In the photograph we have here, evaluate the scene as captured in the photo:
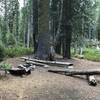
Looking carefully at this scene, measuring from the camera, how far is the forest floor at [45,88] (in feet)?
24.4

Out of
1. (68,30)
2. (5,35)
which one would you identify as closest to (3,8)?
(5,35)

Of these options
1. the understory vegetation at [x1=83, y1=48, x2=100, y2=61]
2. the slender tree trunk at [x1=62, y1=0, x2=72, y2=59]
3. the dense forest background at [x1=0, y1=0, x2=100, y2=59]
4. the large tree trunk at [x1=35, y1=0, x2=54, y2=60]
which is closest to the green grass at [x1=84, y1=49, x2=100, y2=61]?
the understory vegetation at [x1=83, y1=48, x2=100, y2=61]

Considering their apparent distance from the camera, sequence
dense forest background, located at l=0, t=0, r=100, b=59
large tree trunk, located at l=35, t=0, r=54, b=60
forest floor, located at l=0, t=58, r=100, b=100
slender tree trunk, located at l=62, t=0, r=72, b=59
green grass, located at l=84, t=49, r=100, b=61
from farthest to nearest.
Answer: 1. green grass, located at l=84, t=49, r=100, b=61
2. slender tree trunk, located at l=62, t=0, r=72, b=59
3. dense forest background, located at l=0, t=0, r=100, b=59
4. large tree trunk, located at l=35, t=0, r=54, b=60
5. forest floor, located at l=0, t=58, r=100, b=100

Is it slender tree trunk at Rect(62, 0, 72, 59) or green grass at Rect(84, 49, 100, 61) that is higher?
slender tree trunk at Rect(62, 0, 72, 59)

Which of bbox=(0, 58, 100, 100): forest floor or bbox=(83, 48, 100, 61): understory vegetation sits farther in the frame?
bbox=(83, 48, 100, 61): understory vegetation

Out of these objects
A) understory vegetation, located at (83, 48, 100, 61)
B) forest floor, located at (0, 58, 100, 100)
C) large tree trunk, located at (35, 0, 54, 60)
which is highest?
large tree trunk, located at (35, 0, 54, 60)

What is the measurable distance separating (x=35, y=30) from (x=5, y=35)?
9.14 meters

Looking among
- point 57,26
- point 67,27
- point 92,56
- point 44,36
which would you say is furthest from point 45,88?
point 92,56

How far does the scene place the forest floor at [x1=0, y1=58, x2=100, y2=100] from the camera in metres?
7.43

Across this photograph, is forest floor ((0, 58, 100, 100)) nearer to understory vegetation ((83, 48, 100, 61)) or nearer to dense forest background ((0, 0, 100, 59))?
dense forest background ((0, 0, 100, 59))

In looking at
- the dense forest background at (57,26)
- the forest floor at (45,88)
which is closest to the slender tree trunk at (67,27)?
the dense forest background at (57,26)

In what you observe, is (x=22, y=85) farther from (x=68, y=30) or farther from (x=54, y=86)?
(x=68, y=30)

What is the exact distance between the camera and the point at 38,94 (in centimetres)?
757

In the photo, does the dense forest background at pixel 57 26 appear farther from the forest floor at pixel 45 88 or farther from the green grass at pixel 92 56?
the forest floor at pixel 45 88
